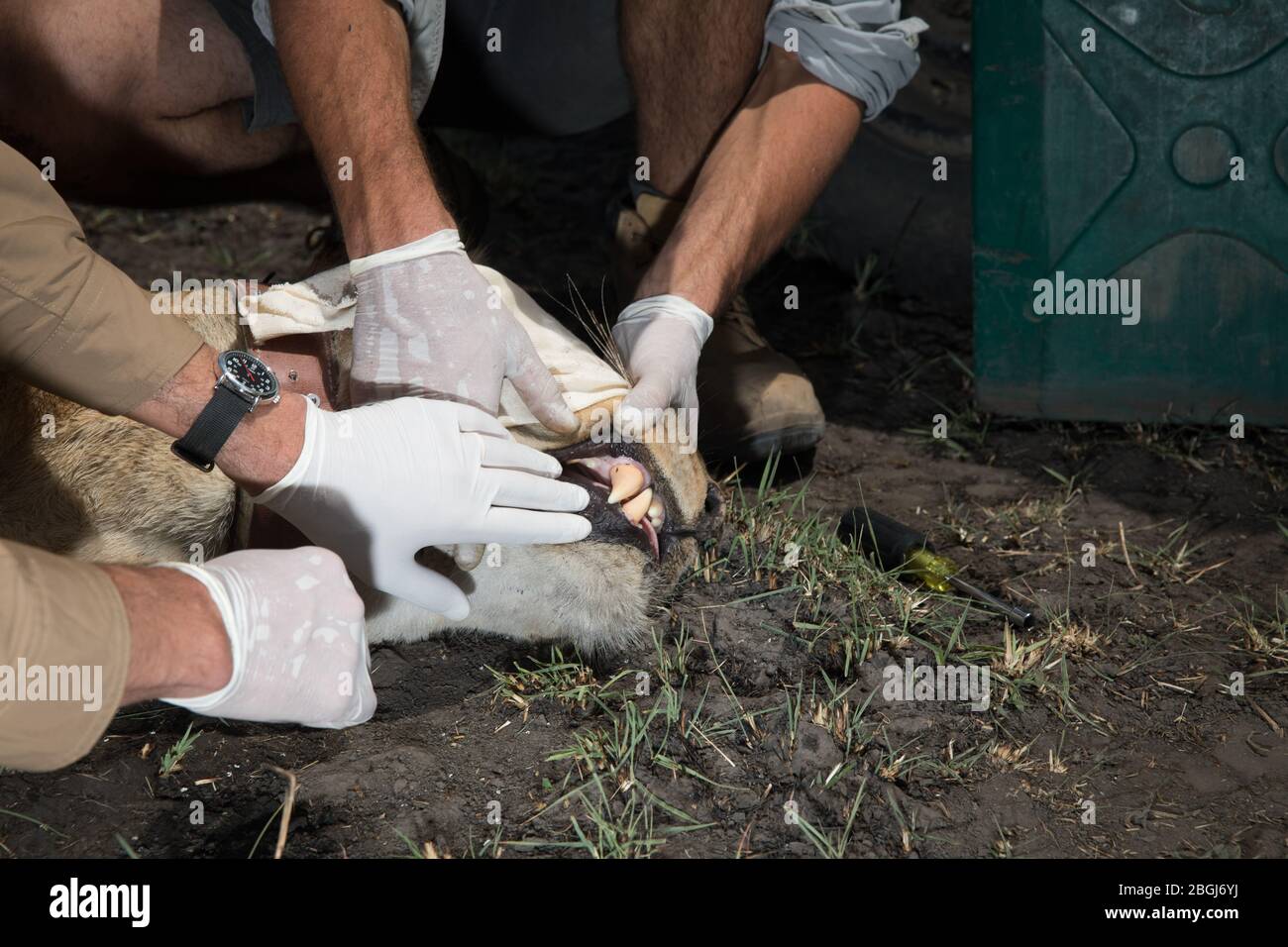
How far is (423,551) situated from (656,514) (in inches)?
18.9

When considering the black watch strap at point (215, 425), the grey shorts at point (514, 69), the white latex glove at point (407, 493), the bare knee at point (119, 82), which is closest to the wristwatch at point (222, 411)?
the black watch strap at point (215, 425)

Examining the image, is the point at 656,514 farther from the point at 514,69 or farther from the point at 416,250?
the point at 514,69

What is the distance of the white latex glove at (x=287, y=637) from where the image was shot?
1905mm

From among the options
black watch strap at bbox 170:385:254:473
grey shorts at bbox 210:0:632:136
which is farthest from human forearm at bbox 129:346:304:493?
grey shorts at bbox 210:0:632:136

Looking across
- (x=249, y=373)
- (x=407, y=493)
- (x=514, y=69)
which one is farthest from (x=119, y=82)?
(x=407, y=493)

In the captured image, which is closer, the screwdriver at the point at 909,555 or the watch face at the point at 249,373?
the watch face at the point at 249,373

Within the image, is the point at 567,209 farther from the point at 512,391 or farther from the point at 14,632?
the point at 14,632

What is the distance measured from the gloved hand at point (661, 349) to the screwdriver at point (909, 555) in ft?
1.55

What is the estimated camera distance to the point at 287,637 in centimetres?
195

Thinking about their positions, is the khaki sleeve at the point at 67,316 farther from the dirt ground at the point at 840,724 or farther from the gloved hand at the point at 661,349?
the gloved hand at the point at 661,349

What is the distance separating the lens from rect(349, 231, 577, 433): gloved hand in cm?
239

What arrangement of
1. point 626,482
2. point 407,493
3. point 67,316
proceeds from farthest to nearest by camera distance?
point 626,482 → point 407,493 → point 67,316

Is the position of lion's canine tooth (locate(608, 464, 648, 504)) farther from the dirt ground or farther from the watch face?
the watch face

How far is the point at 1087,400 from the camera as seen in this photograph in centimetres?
334
